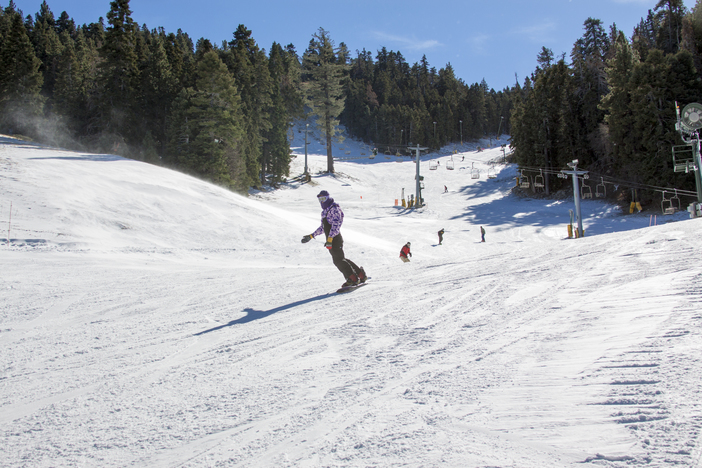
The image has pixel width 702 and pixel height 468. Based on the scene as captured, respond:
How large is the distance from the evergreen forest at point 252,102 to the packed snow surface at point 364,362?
29.8 meters

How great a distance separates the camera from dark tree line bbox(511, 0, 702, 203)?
3388 cm

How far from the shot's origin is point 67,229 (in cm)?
1348

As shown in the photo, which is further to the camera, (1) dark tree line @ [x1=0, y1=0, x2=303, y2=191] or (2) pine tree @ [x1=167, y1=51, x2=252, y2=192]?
(1) dark tree line @ [x1=0, y1=0, x2=303, y2=191]

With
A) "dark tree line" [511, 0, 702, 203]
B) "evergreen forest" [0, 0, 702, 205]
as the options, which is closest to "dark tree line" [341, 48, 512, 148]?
"evergreen forest" [0, 0, 702, 205]

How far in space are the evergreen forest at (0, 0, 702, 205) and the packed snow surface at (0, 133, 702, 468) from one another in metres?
29.8

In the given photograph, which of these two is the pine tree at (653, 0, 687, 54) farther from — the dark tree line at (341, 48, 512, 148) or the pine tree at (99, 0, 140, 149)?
the pine tree at (99, 0, 140, 149)

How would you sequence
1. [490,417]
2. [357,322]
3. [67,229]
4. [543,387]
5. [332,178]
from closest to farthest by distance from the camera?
1. [490,417]
2. [543,387]
3. [357,322]
4. [67,229]
5. [332,178]

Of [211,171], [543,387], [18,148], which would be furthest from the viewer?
[211,171]

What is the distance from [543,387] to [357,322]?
8.56ft

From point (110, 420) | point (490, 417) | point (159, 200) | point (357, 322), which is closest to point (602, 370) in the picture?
point (490, 417)

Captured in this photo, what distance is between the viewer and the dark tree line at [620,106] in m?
33.9

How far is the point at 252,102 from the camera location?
48.7 m

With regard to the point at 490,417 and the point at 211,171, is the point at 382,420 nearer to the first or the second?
the point at 490,417

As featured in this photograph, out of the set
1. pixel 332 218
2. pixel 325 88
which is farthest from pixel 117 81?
pixel 332 218
